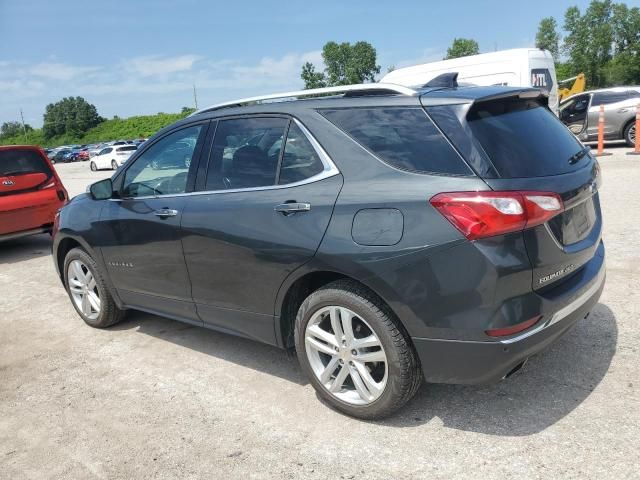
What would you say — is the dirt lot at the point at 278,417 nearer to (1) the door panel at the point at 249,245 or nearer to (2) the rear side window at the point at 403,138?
(1) the door panel at the point at 249,245

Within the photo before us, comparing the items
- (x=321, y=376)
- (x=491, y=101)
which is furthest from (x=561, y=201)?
(x=321, y=376)

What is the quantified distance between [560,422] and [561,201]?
3.70 feet

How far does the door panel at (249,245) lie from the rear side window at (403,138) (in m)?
0.28

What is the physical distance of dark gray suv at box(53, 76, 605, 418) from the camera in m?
2.54

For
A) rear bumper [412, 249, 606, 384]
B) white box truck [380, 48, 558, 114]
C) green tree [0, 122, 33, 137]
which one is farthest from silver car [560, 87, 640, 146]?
green tree [0, 122, 33, 137]

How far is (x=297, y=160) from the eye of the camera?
10.4 feet

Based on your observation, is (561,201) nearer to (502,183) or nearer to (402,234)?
(502,183)

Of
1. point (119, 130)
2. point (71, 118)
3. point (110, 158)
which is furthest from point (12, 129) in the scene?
point (110, 158)

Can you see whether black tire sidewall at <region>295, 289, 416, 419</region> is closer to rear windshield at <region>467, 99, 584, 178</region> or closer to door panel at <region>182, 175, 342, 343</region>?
door panel at <region>182, 175, 342, 343</region>

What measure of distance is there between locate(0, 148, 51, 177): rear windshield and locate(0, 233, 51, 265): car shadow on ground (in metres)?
1.23

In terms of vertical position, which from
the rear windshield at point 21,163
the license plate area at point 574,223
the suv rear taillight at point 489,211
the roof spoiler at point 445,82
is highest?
the roof spoiler at point 445,82

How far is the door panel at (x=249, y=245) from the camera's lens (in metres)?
2.99

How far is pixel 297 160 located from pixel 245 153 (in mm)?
478

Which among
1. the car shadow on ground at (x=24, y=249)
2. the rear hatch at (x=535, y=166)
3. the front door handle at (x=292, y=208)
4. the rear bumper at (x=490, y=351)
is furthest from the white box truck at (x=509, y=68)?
the rear bumper at (x=490, y=351)
